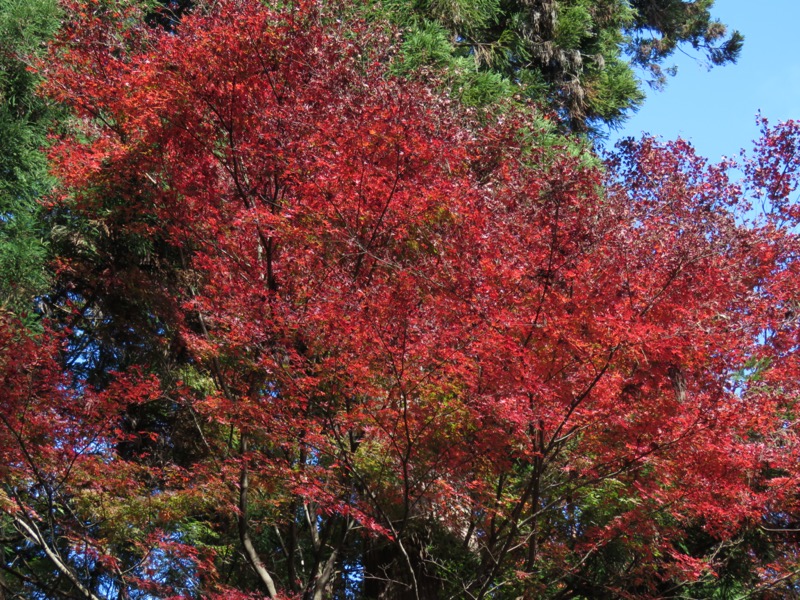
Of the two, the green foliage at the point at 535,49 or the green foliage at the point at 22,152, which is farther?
the green foliage at the point at 535,49

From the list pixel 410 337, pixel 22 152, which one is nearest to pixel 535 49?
pixel 22 152

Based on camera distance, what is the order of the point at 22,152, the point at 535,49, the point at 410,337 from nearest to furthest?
the point at 410,337 → the point at 22,152 → the point at 535,49

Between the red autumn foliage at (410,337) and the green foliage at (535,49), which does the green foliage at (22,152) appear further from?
the green foliage at (535,49)

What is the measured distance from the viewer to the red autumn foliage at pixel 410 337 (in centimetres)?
670

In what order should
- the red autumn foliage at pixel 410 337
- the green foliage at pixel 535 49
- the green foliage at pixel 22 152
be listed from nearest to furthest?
1. the red autumn foliage at pixel 410 337
2. the green foliage at pixel 22 152
3. the green foliage at pixel 535 49

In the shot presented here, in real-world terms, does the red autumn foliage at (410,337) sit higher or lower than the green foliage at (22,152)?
lower

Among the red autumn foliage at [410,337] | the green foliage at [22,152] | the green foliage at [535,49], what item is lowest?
the red autumn foliage at [410,337]

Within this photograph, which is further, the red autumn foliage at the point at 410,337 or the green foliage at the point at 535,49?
the green foliage at the point at 535,49

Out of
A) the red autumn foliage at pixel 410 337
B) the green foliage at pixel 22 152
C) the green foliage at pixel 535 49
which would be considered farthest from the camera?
the green foliage at pixel 535 49

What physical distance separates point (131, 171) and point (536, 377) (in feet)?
17.7

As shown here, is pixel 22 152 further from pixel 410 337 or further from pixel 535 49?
pixel 535 49

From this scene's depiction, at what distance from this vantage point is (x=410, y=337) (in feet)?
21.3

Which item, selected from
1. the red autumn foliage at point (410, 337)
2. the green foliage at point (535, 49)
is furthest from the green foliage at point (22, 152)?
the green foliage at point (535, 49)

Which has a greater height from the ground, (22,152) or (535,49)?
(535,49)
